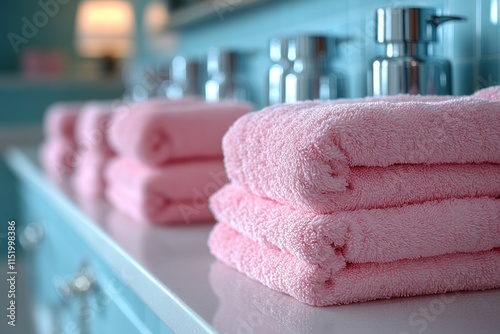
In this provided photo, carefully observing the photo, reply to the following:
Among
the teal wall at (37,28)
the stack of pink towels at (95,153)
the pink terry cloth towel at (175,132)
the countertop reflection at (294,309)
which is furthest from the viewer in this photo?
the teal wall at (37,28)

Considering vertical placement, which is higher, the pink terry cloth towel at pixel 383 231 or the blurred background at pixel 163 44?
the blurred background at pixel 163 44

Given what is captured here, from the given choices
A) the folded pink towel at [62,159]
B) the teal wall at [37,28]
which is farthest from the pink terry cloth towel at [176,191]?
the teal wall at [37,28]

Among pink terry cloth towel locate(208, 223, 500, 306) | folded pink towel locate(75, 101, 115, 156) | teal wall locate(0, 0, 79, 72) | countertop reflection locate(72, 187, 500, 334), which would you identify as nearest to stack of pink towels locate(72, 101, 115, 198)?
folded pink towel locate(75, 101, 115, 156)

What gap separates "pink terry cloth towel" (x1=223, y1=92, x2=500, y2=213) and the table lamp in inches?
101

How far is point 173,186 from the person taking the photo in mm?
877

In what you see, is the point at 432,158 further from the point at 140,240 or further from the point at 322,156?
the point at 140,240

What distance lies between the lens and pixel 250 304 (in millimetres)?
541

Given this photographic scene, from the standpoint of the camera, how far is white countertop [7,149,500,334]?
0.48 metres

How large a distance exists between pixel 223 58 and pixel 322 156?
31.2 inches

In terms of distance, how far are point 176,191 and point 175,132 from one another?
70 mm

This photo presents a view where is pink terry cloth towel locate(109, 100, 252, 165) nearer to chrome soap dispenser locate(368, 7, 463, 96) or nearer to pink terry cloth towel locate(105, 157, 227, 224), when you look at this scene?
pink terry cloth towel locate(105, 157, 227, 224)
